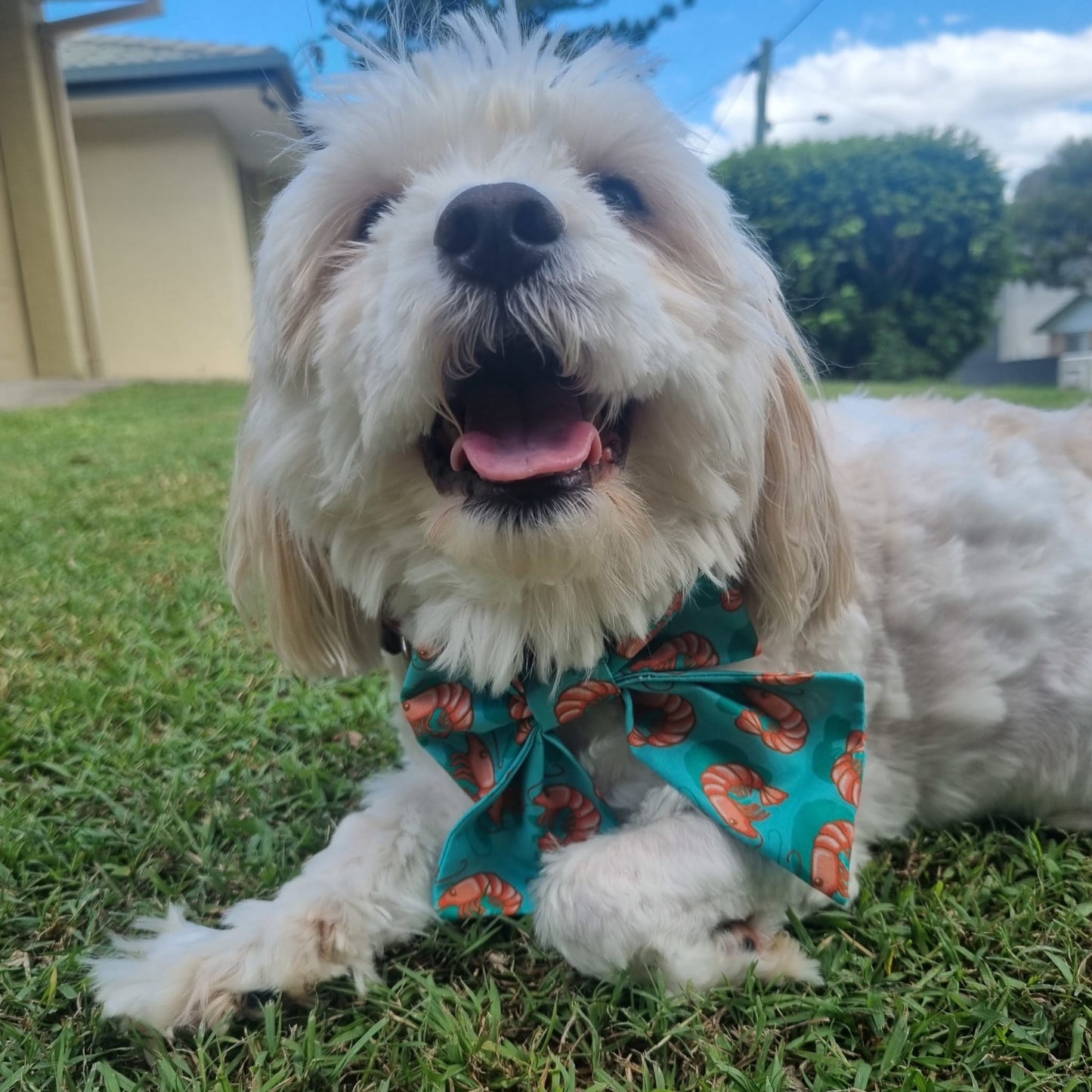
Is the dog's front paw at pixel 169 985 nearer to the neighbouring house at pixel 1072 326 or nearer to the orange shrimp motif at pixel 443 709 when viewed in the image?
the orange shrimp motif at pixel 443 709

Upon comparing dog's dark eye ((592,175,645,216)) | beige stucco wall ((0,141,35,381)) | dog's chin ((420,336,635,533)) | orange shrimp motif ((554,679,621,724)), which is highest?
dog's dark eye ((592,175,645,216))

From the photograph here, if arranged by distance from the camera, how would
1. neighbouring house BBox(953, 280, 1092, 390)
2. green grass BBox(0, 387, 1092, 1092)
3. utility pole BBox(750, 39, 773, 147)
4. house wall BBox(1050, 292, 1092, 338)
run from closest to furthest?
green grass BBox(0, 387, 1092, 1092), utility pole BBox(750, 39, 773, 147), neighbouring house BBox(953, 280, 1092, 390), house wall BBox(1050, 292, 1092, 338)

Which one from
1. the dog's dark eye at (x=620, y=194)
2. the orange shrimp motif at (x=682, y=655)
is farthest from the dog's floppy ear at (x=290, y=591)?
the dog's dark eye at (x=620, y=194)

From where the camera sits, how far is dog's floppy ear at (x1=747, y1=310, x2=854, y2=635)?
1739 mm

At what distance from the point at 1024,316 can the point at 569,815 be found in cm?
2511

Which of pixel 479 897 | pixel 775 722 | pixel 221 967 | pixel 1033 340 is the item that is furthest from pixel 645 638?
pixel 1033 340

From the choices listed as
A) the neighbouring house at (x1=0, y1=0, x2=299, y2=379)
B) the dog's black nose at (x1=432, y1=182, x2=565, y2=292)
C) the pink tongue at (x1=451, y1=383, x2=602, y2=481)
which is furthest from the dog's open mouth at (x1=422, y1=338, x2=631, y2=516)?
the neighbouring house at (x1=0, y1=0, x2=299, y2=379)

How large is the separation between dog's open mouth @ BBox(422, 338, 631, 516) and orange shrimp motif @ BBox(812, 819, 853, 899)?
73cm

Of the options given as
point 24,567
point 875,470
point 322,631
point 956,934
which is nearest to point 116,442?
point 24,567

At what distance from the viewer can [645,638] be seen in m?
1.69

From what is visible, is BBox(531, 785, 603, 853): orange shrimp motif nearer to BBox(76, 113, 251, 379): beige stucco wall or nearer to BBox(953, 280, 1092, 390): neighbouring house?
BBox(953, 280, 1092, 390): neighbouring house

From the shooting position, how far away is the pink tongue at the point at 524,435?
150 cm

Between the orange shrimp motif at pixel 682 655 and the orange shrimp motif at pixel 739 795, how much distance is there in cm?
19

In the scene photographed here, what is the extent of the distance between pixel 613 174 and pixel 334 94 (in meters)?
0.59
